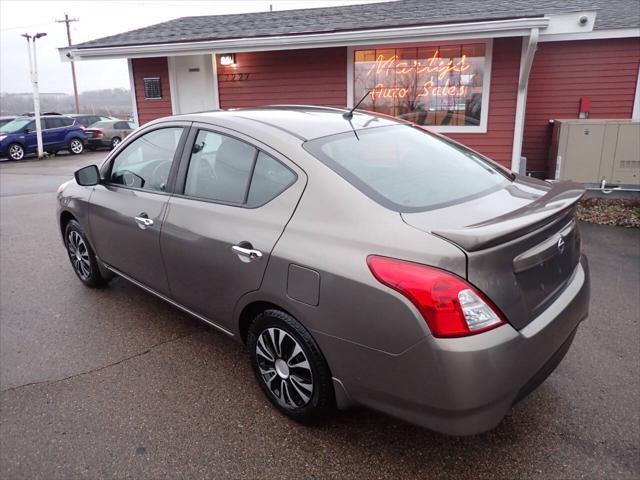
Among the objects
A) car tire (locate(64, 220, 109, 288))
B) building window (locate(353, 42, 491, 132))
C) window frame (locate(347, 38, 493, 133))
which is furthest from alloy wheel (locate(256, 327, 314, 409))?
building window (locate(353, 42, 491, 132))

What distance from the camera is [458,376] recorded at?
75.2 inches

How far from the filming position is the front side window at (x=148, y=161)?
11.0 feet

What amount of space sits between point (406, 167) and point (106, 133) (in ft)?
68.8

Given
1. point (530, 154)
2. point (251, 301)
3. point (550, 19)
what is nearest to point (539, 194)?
point (251, 301)

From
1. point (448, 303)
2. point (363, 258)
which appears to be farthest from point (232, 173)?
point (448, 303)

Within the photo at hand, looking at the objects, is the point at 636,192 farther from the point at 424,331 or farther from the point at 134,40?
the point at 134,40

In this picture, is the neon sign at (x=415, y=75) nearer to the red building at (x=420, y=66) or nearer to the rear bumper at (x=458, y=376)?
the red building at (x=420, y=66)

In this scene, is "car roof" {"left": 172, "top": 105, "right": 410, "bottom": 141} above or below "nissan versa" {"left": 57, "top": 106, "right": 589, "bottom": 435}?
above

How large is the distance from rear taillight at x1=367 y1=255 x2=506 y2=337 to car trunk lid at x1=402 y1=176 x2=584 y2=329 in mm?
56

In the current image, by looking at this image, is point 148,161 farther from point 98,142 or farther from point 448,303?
point 98,142

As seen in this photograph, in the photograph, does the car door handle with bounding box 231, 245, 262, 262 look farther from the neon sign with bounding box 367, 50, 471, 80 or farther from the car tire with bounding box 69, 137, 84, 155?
the car tire with bounding box 69, 137, 84, 155

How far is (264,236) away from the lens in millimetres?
2533

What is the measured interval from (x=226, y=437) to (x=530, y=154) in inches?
368

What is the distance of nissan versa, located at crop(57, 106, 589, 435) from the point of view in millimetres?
1958
